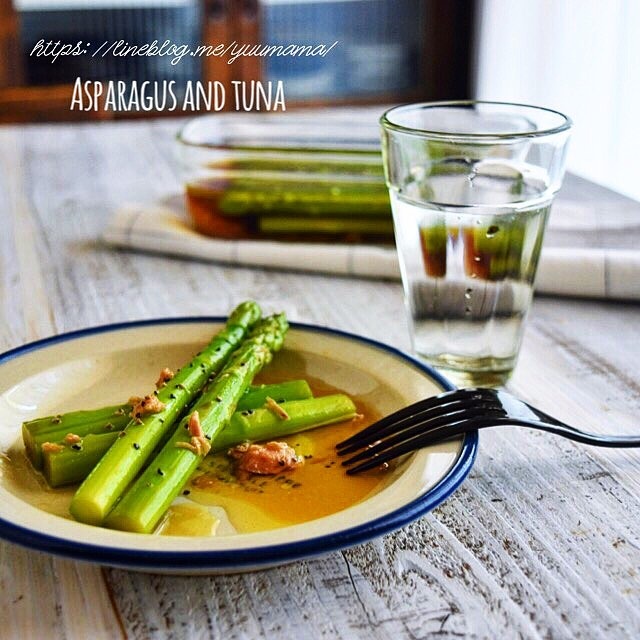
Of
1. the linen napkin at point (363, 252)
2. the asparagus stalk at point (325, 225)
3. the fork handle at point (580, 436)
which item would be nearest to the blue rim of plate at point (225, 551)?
the fork handle at point (580, 436)

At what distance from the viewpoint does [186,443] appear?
27.6 inches

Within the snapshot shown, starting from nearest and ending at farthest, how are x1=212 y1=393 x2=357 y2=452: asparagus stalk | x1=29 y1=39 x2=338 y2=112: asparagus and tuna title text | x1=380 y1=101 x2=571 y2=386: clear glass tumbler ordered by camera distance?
x1=212 y1=393 x2=357 y2=452: asparagus stalk < x1=380 y1=101 x2=571 y2=386: clear glass tumbler < x1=29 y1=39 x2=338 y2=112: asparagus and tuna title text

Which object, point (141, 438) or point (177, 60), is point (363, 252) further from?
point (177, 60)

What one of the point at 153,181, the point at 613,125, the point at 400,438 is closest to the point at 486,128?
the point at 400,438

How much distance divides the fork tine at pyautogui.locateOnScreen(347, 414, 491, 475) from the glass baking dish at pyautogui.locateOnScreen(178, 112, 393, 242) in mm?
640

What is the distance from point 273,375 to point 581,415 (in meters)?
0.29

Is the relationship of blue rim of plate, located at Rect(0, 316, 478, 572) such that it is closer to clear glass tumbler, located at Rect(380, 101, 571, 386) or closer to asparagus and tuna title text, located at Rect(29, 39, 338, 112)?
clear glass tumbler, located at Rect(380, 101, 571, 386)

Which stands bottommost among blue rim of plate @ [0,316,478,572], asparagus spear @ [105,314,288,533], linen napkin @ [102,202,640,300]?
linen napkin @ [102,202,640,300]

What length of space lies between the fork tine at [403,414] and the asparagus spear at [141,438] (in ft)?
0.46

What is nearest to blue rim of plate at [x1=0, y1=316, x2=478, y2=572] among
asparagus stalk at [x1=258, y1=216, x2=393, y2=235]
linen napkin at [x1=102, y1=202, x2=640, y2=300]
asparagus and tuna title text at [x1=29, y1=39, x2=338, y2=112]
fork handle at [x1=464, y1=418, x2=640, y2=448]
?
fork handle at [x1=464, y1=418, x2=640, y2=448]

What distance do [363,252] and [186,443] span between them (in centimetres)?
61

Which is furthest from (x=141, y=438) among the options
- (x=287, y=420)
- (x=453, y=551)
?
(x=453, y=551)

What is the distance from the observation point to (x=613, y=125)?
2855 mm

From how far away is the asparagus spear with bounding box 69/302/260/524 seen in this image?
633 millimetres
